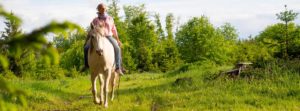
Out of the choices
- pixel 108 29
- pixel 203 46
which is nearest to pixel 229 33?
pixel 203 46

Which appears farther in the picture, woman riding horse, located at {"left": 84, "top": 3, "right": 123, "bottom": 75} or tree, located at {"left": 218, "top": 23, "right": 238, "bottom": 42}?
tree, located at {"left": 218, "top": 23, "right": 238, "bottom": 42}

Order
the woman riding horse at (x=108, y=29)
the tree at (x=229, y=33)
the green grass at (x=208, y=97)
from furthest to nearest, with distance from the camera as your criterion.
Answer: the tree at (x=229, y=33) → the woman riding horse at (x=108, y=29) → the green grass at (x=208, y=97)

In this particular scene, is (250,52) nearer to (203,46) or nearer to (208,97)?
(203,46)

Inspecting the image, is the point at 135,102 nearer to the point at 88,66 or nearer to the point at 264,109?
the point at 88,66

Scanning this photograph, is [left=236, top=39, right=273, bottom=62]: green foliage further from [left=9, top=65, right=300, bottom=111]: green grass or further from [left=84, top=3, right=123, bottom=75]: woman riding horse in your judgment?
[left=84, top=3, right=123, bottom=75]: woman riding horse

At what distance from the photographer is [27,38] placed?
2.27 metres

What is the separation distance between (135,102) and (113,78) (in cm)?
117

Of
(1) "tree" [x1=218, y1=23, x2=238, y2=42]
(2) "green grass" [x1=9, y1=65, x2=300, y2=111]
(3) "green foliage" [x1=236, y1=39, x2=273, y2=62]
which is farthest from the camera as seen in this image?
(1) "tree" [x1=218, y1=23, x2=238, y2=42]

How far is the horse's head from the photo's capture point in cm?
1092

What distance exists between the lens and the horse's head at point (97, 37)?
10922mm

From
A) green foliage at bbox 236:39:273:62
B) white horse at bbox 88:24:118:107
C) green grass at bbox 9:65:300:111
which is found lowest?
green foliage at bbox 236:39:273:62

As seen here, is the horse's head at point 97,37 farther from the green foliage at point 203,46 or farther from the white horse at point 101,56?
the green foliage at point 203,46

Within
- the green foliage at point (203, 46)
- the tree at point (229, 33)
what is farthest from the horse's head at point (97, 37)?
the tree at point (229, 33)

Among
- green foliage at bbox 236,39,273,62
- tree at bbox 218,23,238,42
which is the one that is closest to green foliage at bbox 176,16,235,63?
green foliage at bbox 236,39,273,62
